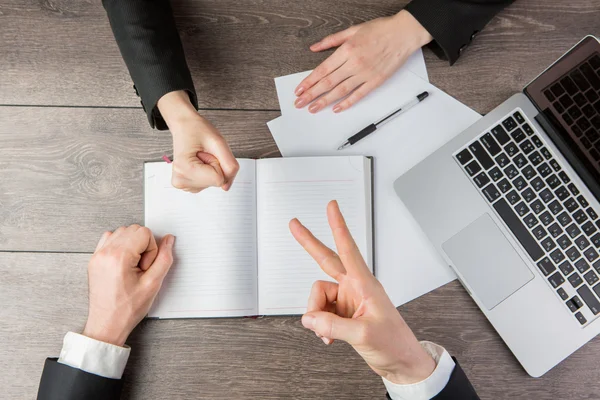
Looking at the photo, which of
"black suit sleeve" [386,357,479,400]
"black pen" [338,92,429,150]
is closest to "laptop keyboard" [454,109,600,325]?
"black pen" [338,92,429,150]

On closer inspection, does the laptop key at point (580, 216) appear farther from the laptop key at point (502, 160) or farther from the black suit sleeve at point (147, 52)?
the black suit sleeve at point (147, 52)

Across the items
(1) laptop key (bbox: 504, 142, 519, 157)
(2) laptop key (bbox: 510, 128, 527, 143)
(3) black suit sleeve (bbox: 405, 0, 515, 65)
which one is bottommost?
(1) laptop key (bbox: 504, 142, 519, 157)

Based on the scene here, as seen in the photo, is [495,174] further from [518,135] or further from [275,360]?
[275,360]

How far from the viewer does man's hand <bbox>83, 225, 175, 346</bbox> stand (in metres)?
0.82

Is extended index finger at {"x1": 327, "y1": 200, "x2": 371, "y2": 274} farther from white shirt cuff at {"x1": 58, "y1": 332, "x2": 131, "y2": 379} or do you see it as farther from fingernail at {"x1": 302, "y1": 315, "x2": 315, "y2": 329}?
white shirt cuff at {"x1": 58, "y1": 332, "x2": 131, "y2": 379}

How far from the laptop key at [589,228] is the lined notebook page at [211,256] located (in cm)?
55

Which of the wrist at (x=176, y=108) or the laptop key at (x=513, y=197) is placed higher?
the wrist at (x=176, y=108)

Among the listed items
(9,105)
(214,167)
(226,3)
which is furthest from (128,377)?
(226,3)

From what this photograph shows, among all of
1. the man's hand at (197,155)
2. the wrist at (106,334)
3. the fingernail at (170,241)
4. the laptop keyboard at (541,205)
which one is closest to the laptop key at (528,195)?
the laptop keyboard at (541,205)

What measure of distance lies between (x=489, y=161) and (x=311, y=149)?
1.00ft

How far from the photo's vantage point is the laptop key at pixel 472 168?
848 mm

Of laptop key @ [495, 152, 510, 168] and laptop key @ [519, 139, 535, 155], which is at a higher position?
laptop key @ [519, 139, 535, 155]

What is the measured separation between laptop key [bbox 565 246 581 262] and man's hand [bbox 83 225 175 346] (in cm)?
66

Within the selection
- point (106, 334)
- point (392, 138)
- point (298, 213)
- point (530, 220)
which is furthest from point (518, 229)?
point (106, 334)
